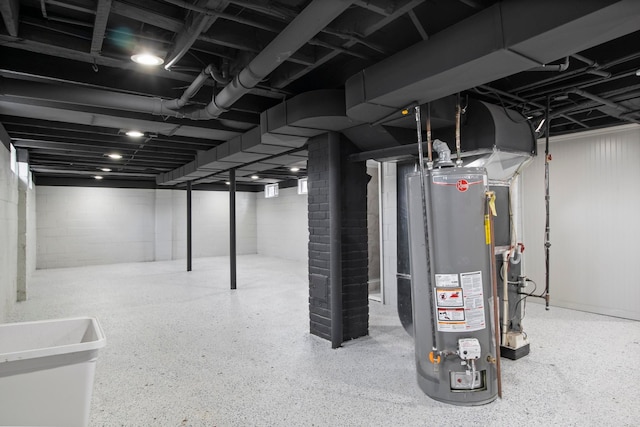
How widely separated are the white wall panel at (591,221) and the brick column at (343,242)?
2706mm

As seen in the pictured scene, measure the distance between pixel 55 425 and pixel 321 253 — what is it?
97.5 inches

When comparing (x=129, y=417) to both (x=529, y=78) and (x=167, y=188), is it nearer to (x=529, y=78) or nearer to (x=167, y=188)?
(x=529, y=78)

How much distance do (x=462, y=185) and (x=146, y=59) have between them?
2.11 m

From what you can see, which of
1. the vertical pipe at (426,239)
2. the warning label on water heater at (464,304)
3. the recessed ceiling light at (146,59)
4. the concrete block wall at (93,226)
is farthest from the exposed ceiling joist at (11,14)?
the concrete block wall at (93,226)

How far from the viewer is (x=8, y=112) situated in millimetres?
3395

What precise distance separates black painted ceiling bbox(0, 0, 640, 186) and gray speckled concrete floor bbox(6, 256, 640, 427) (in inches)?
82.3

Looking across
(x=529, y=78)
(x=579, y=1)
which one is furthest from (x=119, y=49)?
(x=529, y=78)

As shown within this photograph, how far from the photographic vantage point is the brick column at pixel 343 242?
141 inches

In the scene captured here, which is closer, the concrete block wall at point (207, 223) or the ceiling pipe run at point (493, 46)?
the ceiling pipe run at point (493, 46)

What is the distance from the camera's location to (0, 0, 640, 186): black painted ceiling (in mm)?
1917

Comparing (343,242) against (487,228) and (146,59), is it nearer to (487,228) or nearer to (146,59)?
(487,228)

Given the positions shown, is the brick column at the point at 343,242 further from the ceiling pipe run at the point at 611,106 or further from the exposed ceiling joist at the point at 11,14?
the exposed ceiling joist at the point at 11,14

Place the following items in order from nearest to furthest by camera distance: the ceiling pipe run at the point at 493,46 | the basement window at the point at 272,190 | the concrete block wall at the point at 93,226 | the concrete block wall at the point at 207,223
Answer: the ceiling pipe run at the point at 493,46, the concrete block wall at the point at 93,226, the basement window at the point at 272,190, the concrete block wall at the point at 207,223

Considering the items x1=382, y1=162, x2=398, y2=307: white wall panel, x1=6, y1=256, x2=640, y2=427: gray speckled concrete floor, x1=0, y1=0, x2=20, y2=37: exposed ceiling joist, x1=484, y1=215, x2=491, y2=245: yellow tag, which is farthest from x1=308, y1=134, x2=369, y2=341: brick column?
x1=0, y1=0, x2=20, y2=37: exposed ceiling joist
